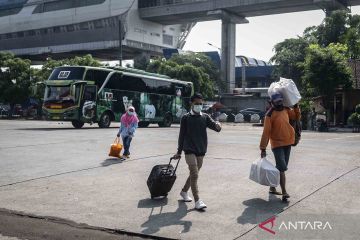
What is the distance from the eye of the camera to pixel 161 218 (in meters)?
6.07

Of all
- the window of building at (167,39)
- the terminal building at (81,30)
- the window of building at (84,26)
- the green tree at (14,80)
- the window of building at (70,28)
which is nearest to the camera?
the green tree at (14,80)

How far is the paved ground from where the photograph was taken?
550cm

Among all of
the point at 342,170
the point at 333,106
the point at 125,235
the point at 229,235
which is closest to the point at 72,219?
the point at 125,235

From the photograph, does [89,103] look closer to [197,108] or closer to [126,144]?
[126,144]

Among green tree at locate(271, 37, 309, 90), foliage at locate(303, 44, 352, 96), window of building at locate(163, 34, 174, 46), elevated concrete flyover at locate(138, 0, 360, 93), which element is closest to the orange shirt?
foliage at locate(303, 44, 352, 96)

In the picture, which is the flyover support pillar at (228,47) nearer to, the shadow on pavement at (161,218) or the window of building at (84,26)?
the window of building at (84,26)

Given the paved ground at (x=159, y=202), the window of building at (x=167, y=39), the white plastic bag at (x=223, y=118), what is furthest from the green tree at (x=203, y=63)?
the paved ground at (x=159, y=202)

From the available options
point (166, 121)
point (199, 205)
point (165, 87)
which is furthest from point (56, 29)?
point (199, 205)

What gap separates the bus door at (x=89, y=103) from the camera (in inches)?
1022

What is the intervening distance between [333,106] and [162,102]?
47.4 ft

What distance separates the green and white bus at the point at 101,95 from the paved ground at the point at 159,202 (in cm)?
1436

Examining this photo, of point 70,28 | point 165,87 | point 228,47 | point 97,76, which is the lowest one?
point 165,87

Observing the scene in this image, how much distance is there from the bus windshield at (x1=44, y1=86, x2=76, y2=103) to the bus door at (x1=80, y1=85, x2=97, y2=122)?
703mm

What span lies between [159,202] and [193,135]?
124cm
